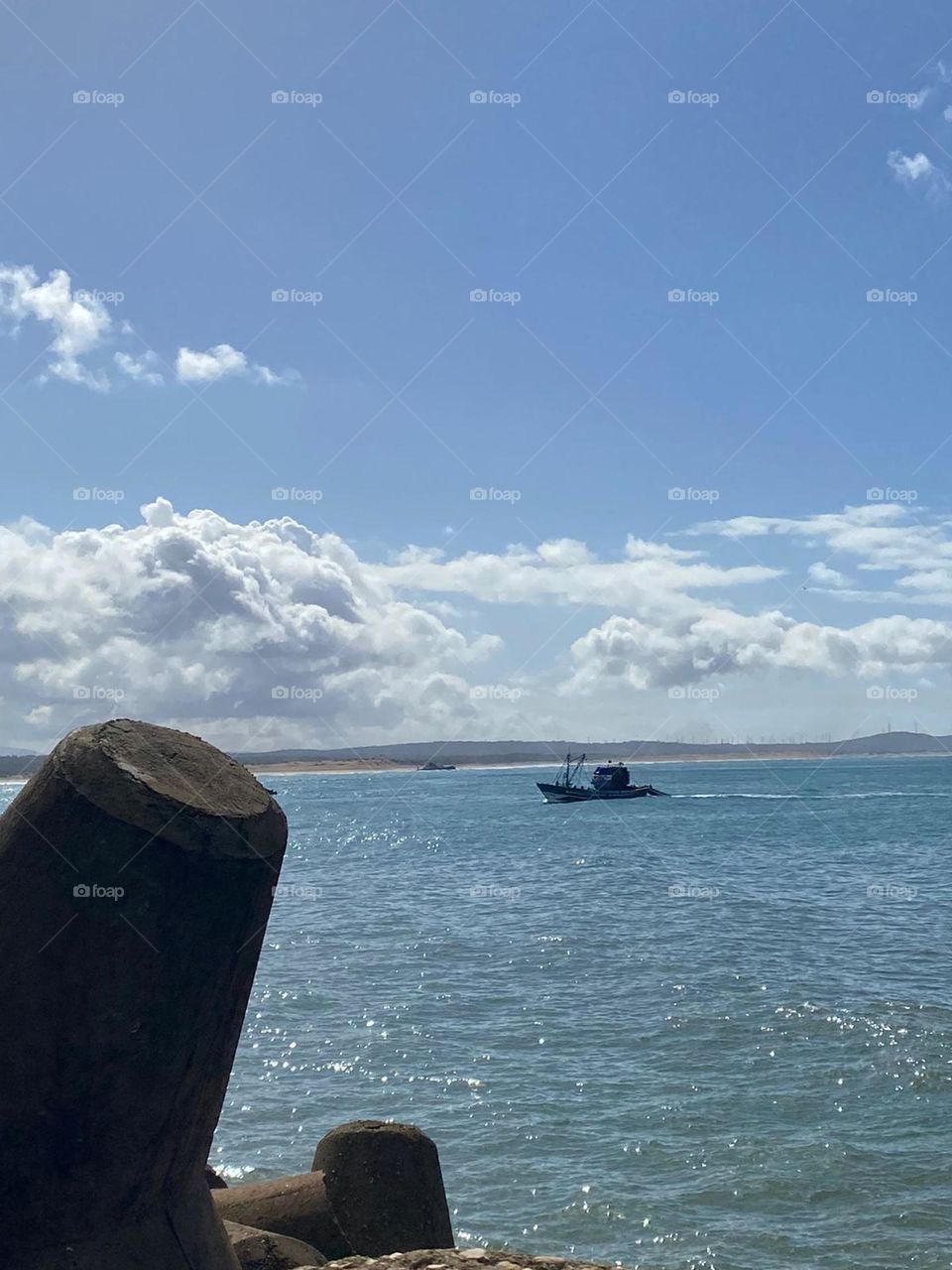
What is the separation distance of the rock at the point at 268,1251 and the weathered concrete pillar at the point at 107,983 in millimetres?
1550

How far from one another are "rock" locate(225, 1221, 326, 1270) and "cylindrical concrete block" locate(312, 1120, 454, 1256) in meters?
0.96

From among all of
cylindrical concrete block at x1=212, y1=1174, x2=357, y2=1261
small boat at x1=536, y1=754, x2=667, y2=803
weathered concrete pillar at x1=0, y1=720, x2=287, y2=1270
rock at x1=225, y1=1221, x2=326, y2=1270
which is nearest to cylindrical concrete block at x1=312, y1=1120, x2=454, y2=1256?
cylindrical concrete block at x1=212, y1=1174, x2=357, y2=1261

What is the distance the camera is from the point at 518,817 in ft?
316

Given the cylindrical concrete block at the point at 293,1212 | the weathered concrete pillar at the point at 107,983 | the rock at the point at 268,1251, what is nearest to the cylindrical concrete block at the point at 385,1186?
the cylindrical concrete block at the point at 293,1212

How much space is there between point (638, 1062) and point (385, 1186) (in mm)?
9148

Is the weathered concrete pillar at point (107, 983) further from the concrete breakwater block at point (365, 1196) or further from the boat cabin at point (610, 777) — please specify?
the boat cabin at point (610, 777)

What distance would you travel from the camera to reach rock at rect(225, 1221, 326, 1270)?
22.5 ft

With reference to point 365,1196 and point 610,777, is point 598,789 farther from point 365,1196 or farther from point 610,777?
point 365,1196

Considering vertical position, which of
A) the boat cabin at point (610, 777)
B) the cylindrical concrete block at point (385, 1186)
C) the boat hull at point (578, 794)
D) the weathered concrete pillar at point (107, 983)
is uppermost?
the weathered concrete pillar at point (107, 983)

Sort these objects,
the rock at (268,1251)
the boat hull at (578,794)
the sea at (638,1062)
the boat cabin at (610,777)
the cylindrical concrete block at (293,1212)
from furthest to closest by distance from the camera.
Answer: the boat cabin at (610,777), the boat hull at (578,794), the sea at (638,1062), the cylindrical concrete block at (293,1212), the rock at (268,1251)

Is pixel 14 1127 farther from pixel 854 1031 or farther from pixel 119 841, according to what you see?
pixel 854 1031

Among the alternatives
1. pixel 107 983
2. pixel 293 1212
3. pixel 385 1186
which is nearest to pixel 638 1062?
pixel 385 1186

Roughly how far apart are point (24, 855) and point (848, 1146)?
11158 millimetres

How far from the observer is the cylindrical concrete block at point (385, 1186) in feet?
26.6
